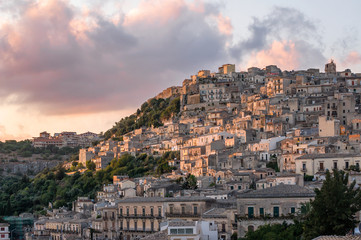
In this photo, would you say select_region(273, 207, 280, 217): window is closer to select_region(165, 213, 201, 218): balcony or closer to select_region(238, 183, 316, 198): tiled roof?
select_region(238, 183, 316, 198): tiled roof

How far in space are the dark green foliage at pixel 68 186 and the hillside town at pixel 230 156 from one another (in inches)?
114

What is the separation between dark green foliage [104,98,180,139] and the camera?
121 meters

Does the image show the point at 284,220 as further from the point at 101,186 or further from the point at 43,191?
the point at 43,191

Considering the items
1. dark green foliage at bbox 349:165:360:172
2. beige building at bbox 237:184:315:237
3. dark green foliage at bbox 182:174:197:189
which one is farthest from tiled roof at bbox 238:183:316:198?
dark green foliage at bbox 182:174:197:189

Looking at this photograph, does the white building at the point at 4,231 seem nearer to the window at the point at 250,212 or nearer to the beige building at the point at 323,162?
the beige building at the point at 323,162

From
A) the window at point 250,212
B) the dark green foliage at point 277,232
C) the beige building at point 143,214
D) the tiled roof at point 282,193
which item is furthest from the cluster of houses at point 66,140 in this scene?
the dark green foliage at point 277,232

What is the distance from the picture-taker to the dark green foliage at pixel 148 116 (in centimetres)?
12131

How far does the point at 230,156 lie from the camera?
7812 cm

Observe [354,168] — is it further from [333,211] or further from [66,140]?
[66,140]

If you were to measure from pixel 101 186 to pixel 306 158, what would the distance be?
37.4 m

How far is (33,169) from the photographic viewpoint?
143m

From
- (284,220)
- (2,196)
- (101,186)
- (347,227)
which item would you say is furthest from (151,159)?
(347,227)

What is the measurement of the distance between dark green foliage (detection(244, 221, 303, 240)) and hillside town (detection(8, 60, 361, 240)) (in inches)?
67.4

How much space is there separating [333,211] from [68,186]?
69151 mm
